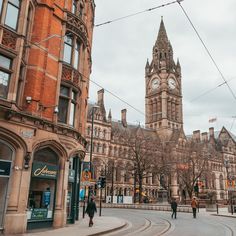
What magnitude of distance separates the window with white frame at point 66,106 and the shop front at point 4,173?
4004mm

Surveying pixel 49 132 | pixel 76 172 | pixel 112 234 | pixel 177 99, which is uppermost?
pixel 177 99

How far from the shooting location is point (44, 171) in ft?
48.8

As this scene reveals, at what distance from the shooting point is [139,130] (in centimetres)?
8406

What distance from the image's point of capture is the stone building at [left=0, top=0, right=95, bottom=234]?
517 inches

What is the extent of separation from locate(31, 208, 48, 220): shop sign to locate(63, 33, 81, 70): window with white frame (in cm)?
878

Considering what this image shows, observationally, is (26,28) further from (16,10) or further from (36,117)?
(36,117)

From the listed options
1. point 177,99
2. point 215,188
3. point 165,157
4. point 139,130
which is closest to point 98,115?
point 139,130

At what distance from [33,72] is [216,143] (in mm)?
101204

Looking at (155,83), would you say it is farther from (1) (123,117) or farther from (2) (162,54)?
(1) (123,117)

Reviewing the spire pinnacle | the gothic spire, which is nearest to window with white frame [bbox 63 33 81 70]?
the gothic spire

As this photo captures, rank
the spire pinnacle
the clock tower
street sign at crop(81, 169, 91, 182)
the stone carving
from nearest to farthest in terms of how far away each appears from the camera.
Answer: the stone carving, street sign at crop(81, 169, 91, 182), the clock tower, the spire pinnacle

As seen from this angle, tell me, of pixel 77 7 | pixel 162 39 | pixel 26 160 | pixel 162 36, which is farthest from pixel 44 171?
pixel 162 36

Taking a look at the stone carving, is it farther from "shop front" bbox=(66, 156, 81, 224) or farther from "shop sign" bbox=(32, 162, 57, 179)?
"shop front" bbox=(66, 156, 81, 224)

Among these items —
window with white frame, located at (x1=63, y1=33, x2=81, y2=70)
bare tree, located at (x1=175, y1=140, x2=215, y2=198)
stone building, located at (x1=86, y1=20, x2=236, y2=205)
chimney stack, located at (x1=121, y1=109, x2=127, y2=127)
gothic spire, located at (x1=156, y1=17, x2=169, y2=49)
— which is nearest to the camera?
window with white frame, located at (x1=63, y1=33, x2=81, y2=70)
